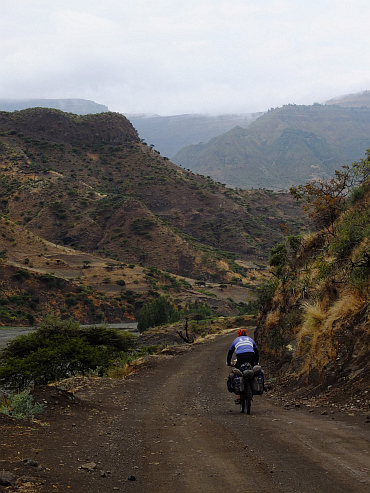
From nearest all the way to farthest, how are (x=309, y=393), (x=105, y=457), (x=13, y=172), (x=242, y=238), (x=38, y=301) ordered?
(x=105, y=457) → (x=309, y=393) → (x=38, y=301) → (x=13, y=172) → (x=242, y=238)

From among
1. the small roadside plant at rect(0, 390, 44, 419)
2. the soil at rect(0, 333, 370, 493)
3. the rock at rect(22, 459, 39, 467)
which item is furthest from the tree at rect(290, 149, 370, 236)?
the rock at rect(22, 459, 39, 467)

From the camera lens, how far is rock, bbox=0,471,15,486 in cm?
416

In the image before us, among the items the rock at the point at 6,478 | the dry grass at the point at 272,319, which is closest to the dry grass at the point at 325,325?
the dry grass at the point at 272,319

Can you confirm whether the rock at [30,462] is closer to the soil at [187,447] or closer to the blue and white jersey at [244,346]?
the soil at [187,447]

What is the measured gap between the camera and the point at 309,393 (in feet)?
33.4

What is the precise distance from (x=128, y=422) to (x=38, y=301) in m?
68.0

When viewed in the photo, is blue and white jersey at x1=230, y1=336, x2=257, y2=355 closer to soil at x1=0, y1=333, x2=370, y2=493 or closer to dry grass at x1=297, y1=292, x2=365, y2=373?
soil at x1=0, y1=333, x2=370, y2=493

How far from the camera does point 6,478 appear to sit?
13.9ft

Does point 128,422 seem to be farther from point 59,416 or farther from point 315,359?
point 315,359

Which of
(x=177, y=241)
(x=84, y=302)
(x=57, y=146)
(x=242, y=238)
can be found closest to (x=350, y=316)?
(x=84, y=302)

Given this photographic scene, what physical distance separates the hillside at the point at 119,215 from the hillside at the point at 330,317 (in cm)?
5739

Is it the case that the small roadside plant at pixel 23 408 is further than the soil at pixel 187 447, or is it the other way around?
the small roadside plant at pixel 23 408

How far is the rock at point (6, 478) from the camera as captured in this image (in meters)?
4.16

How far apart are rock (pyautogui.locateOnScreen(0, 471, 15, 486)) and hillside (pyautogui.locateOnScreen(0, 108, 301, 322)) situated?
71566 mm
